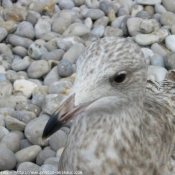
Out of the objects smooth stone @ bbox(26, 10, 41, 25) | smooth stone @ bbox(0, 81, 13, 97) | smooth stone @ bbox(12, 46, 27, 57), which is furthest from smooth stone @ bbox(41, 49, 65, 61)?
smooth stone @ bbox(26, 10, 41, 25)

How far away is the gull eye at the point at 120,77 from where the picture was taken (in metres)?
1.67

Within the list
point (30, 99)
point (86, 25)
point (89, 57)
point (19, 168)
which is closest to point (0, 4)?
point (86, 25)

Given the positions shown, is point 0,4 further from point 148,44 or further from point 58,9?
point 148,44

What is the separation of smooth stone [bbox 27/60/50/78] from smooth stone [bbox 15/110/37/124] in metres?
0.49

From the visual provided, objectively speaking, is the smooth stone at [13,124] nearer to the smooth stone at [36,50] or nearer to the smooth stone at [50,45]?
the smooth stone at [36,50]

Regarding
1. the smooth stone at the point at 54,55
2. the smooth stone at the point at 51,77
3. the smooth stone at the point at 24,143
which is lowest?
the smooth stone at the point at 24,143

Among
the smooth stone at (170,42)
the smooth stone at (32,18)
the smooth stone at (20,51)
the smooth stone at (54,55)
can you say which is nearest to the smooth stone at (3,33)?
the smooth stone at (20,51)

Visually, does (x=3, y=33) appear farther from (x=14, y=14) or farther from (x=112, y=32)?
(x=112, y=32)

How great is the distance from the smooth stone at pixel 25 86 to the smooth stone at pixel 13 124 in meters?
0.40

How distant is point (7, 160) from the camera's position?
2.57 m

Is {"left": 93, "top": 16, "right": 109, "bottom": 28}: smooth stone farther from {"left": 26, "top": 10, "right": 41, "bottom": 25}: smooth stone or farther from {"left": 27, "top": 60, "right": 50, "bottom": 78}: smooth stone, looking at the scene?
{"left": 27, "top": 60, "right": 50, "bottom": 78}: smooth stone

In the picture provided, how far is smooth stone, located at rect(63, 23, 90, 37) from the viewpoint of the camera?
3869 millimetres

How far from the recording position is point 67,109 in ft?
5.29

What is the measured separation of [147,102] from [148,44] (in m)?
1.67
